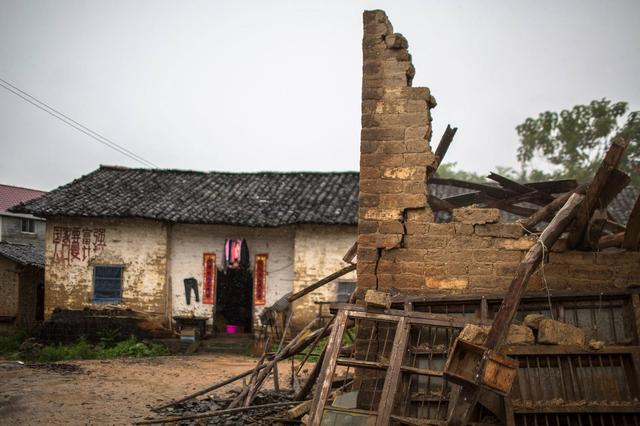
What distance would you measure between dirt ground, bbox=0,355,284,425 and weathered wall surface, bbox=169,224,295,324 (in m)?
2.17

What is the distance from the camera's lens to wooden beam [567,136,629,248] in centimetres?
376

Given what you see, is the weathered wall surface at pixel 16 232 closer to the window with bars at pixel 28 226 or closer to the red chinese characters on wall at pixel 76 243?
the window with bars at pixel 28 226

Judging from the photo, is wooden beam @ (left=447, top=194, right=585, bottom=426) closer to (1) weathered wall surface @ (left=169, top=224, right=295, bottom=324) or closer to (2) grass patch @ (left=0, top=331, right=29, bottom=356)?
(1) weathered wall surface @ (left=169, top=224, right=295, bottom=324)

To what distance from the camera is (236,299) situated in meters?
16.3

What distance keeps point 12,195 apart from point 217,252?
17.1 meters

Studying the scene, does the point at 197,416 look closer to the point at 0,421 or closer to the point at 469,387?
the point at 0,421

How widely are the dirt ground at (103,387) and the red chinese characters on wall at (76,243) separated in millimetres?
3815

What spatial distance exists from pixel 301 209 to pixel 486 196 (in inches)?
312

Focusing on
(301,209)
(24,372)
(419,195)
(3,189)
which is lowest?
(24,372)

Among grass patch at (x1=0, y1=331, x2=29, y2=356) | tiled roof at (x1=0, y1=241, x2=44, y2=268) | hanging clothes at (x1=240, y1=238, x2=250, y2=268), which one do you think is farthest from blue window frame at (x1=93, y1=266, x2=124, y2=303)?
tiled roof at (x1=0, y1=241, x2=44, y2=268)

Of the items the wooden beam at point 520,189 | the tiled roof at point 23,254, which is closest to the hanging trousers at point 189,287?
the tiled roof at point 23,254

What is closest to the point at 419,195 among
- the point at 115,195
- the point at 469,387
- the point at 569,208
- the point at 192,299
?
the point at 569,208

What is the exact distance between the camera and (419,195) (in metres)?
4.86

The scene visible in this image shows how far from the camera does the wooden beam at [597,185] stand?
376cm
